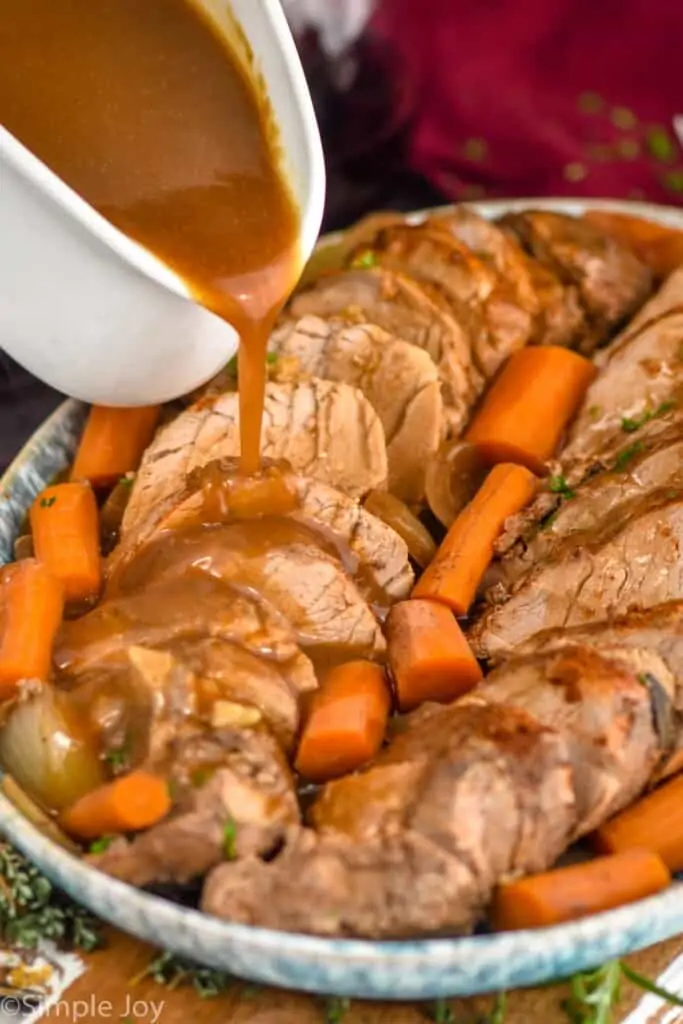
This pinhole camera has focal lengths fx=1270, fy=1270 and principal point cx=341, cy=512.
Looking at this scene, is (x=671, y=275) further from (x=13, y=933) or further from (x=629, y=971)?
(x=13, y=933)

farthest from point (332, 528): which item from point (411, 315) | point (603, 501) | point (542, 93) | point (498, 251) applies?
point (542, 93)

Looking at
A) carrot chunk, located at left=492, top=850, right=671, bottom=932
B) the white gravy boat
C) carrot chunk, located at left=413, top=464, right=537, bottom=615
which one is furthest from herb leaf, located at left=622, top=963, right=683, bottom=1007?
the white gravy boat

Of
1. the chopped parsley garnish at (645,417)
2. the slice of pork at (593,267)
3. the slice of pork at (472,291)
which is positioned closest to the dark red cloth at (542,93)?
the slice of pork at (593,267)

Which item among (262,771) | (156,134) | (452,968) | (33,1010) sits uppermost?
(156,134)

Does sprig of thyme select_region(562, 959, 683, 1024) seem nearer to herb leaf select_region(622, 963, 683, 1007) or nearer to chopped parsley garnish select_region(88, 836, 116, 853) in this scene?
herb leaf select_region(622, 963, 683, 1007)

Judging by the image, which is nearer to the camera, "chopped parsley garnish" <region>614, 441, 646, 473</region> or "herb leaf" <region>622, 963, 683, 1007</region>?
"herb leaf" <region>622, 963, 683, 1007</region>

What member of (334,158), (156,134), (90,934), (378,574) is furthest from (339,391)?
(334,158)

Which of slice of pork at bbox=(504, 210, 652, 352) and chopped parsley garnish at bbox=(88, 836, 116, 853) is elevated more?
slice of pork at bbox=(504, 210, 652, 352)
